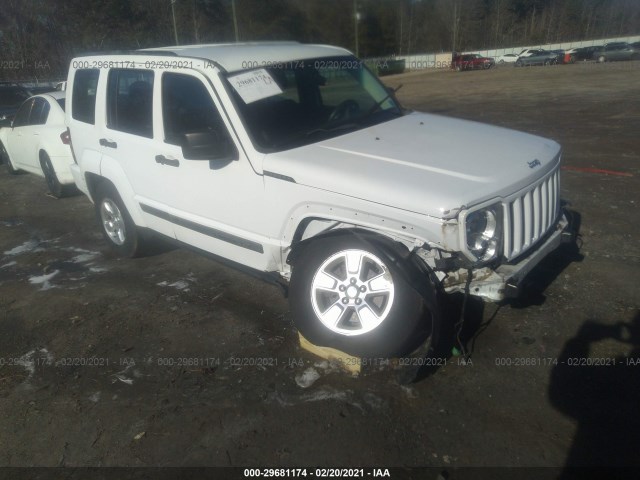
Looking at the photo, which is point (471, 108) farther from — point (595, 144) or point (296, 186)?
point (296, 186)

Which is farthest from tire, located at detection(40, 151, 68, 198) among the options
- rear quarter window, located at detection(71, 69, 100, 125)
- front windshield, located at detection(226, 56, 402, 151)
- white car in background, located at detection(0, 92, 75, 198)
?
front windshield, located at detection(226, 56, 402, 151)

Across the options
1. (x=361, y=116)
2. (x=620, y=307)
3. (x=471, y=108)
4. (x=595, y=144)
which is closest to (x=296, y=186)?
(x=361, y=116)

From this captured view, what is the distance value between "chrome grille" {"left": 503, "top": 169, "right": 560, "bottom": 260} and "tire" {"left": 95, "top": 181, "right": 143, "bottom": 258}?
359cm

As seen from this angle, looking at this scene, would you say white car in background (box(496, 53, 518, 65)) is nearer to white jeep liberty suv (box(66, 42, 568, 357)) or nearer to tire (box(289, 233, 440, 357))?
white jeep liberty suv (box(66, 42, 568, 357))

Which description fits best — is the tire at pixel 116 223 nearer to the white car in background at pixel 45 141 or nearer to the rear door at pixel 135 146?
the rear door at pixel 135 146

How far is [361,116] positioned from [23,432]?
129 inches

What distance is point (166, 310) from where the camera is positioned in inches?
175

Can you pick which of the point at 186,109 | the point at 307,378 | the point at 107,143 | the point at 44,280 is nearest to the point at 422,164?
the point at 307,378

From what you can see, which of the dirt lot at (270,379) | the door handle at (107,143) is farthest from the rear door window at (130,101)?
the dirt lot at (270,379)

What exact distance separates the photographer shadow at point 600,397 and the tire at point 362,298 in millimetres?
886

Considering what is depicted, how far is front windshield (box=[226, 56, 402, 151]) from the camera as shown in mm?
3809

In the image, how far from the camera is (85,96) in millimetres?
5375

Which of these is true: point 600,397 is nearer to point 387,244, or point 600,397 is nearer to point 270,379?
point 387,244

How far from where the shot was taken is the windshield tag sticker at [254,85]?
3.84m
